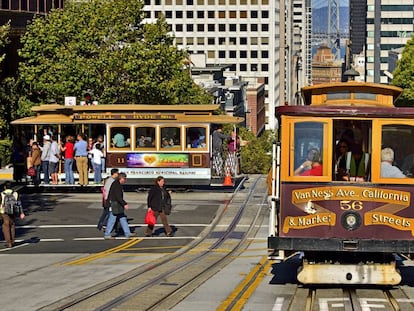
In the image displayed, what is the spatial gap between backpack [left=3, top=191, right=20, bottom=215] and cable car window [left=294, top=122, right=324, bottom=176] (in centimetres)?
912

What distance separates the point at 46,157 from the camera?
33500mm

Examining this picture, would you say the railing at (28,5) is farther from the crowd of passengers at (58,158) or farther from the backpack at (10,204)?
the backpack at (10,204)

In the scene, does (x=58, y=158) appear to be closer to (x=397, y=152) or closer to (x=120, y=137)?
(x=120, y=137)

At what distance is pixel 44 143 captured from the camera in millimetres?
33375

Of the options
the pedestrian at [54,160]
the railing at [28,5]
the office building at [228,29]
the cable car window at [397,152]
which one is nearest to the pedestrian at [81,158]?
the pedestrian at [54,160]

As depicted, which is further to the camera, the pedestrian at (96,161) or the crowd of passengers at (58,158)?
the crowd of passengers at (58,158)

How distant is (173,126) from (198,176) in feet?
6.26

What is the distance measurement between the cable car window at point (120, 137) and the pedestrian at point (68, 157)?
139 cm

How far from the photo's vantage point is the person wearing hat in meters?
Answer: 33.1

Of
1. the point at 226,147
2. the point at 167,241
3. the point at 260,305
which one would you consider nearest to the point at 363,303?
the point at 260,305

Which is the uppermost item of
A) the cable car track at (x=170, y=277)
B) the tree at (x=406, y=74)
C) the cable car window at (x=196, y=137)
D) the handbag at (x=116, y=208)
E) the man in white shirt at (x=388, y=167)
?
the tree at (x=406, y=74)

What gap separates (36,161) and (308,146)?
19038 mm

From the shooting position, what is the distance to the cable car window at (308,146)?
52.3 feet

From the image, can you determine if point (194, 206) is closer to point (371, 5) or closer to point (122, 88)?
point (122, 88)
